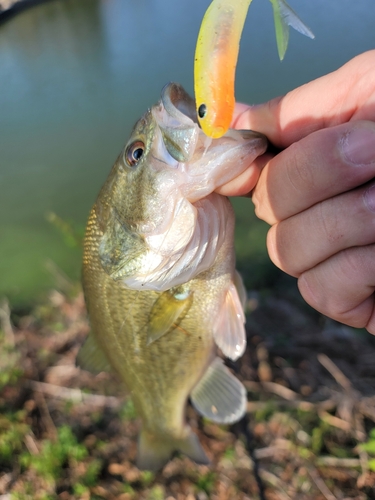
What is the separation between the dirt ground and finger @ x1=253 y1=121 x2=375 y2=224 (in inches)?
71.5

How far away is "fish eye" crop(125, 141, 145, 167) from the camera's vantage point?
1.39 meters

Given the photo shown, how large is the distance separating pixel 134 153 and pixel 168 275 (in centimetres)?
45

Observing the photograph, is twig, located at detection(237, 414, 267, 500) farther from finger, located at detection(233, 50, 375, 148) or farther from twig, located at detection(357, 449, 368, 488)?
finger, located at detection(233, 50, 375, 148)

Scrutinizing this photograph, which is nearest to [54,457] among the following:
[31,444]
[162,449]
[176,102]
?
[31,444]

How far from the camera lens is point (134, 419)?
2904 millimetres

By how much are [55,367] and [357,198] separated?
112 inches

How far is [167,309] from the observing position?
5.49ft

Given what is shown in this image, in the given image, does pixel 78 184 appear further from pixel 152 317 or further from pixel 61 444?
pixel 152 317

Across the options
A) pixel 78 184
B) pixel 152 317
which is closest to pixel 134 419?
pixel 152 317

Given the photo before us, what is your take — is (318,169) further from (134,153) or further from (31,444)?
(31,444)

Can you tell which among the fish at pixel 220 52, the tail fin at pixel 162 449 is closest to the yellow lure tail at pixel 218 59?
the fish at pixel 220 52

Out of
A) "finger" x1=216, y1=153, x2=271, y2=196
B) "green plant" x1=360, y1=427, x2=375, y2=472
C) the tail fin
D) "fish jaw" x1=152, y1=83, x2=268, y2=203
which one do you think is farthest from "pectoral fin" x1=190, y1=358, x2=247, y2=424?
"fish jaw" x1=152, y1=83, x2=268, y2=203

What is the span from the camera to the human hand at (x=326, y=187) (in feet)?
3.79

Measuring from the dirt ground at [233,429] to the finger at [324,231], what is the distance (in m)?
1.60
